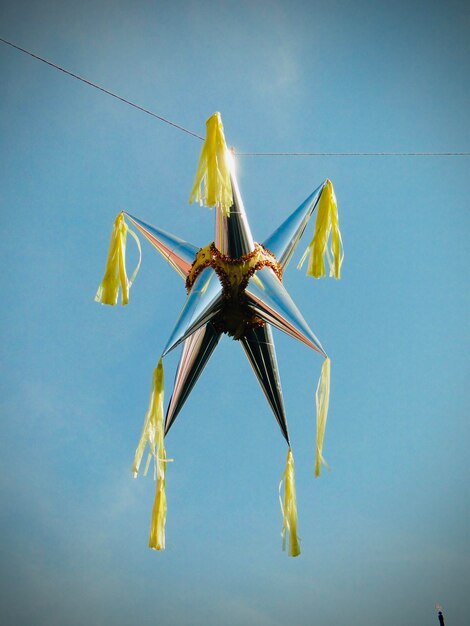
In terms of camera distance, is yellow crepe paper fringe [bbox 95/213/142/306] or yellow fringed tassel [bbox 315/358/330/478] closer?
yellow fringed tassel [bbox 315/358/330/478]

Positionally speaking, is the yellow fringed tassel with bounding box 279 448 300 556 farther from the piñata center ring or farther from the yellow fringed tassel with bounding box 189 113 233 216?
the yellow fringed tassel with bounding box 189 113 233 216

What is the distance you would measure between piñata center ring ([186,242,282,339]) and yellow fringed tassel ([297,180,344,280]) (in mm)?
370

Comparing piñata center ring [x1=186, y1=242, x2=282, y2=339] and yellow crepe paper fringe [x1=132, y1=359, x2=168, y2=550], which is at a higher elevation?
piñata center ring [x1=186, y1=242, x2=282, y2=339]

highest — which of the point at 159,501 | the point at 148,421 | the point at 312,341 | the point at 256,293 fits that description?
the point at 256,293

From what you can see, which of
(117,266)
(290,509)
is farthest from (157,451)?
(117,266)

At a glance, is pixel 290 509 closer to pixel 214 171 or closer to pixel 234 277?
pixel 234 277

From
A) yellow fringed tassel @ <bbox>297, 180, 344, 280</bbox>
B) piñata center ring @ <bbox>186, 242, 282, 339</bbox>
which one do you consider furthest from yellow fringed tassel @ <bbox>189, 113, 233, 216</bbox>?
yellow fringed tassel @ <bbox>297, 180, 344, 280</bbox>

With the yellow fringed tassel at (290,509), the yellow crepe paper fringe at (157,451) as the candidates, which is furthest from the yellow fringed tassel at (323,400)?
the yellow crepe paper fringe at (157,451)

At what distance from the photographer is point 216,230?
2266 mm

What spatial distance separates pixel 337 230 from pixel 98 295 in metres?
1.26

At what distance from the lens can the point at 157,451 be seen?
2.32m

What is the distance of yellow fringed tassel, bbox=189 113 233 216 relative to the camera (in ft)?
6.95

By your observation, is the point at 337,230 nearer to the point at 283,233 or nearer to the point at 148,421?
the point at 283,233

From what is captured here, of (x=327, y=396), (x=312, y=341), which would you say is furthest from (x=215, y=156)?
(x=327, y=396)
